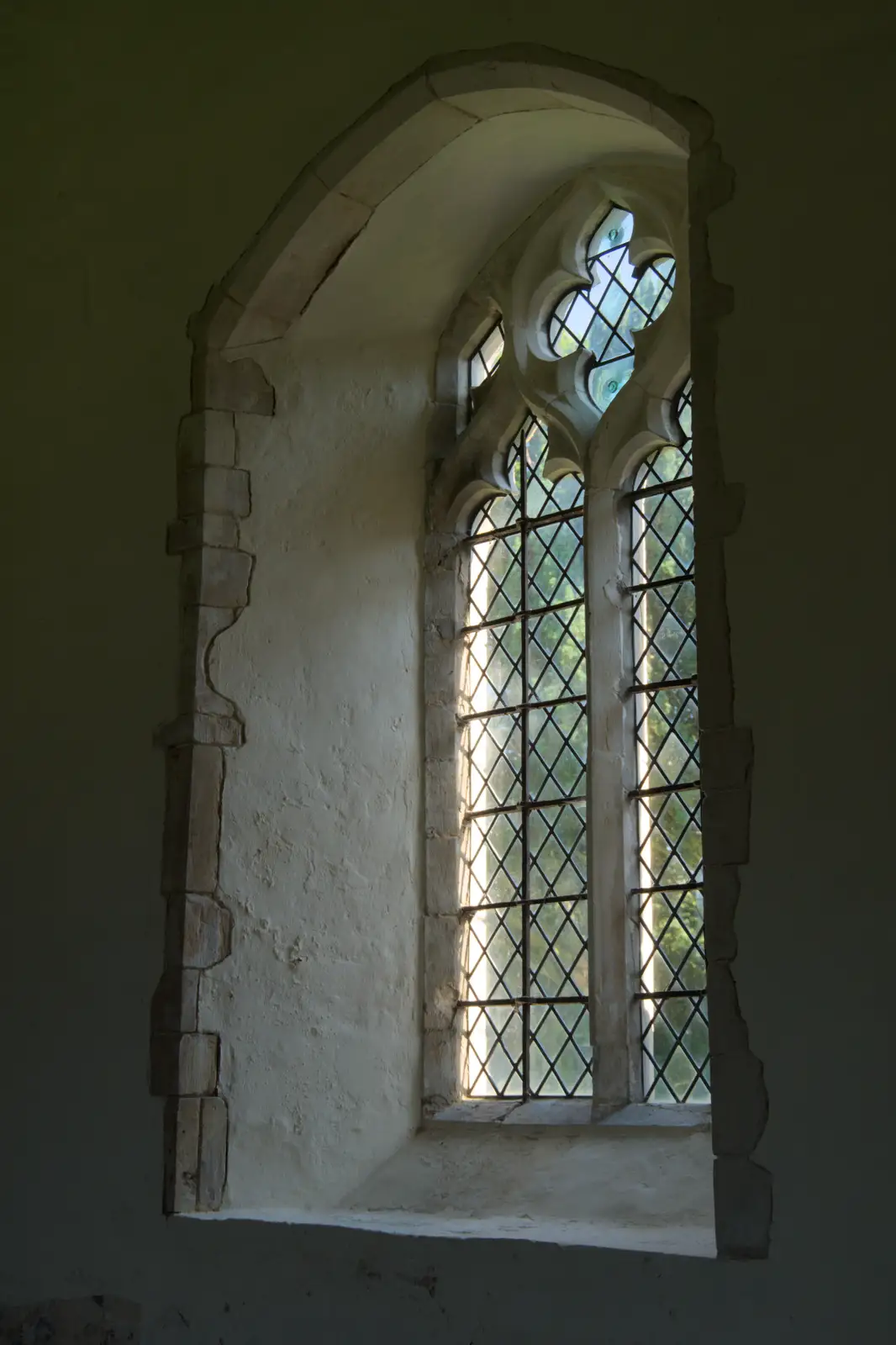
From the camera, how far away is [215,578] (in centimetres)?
499

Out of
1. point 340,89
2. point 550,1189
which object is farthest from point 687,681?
point 340,89

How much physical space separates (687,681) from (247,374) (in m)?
1.64

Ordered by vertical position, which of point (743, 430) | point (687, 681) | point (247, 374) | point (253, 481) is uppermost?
point (247, 374)

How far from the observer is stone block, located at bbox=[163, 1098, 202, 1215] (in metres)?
4.62

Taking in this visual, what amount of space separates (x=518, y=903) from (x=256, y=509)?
1.38m

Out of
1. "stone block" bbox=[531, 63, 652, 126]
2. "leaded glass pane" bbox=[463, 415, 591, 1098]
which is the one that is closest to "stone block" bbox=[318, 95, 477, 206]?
"stone block" bbox=[531, 63, 652, 126]

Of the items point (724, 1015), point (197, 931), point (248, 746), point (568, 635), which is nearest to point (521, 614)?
point (568, 635)

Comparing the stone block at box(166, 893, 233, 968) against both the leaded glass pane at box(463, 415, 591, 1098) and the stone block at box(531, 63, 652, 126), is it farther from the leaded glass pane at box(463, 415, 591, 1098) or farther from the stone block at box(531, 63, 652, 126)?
the stone block at box(531, 63, 652, 126)

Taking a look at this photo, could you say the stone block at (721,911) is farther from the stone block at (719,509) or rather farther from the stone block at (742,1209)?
the stone block at (719,509)

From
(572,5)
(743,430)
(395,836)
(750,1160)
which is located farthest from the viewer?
(395,836)

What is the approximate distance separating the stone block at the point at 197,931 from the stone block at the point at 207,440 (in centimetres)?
127

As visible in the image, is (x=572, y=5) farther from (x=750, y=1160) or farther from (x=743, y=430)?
(x=750, y=1160)

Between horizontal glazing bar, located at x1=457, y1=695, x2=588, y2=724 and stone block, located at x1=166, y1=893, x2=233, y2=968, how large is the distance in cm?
94

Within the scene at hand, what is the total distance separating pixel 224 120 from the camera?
17.0 ft
